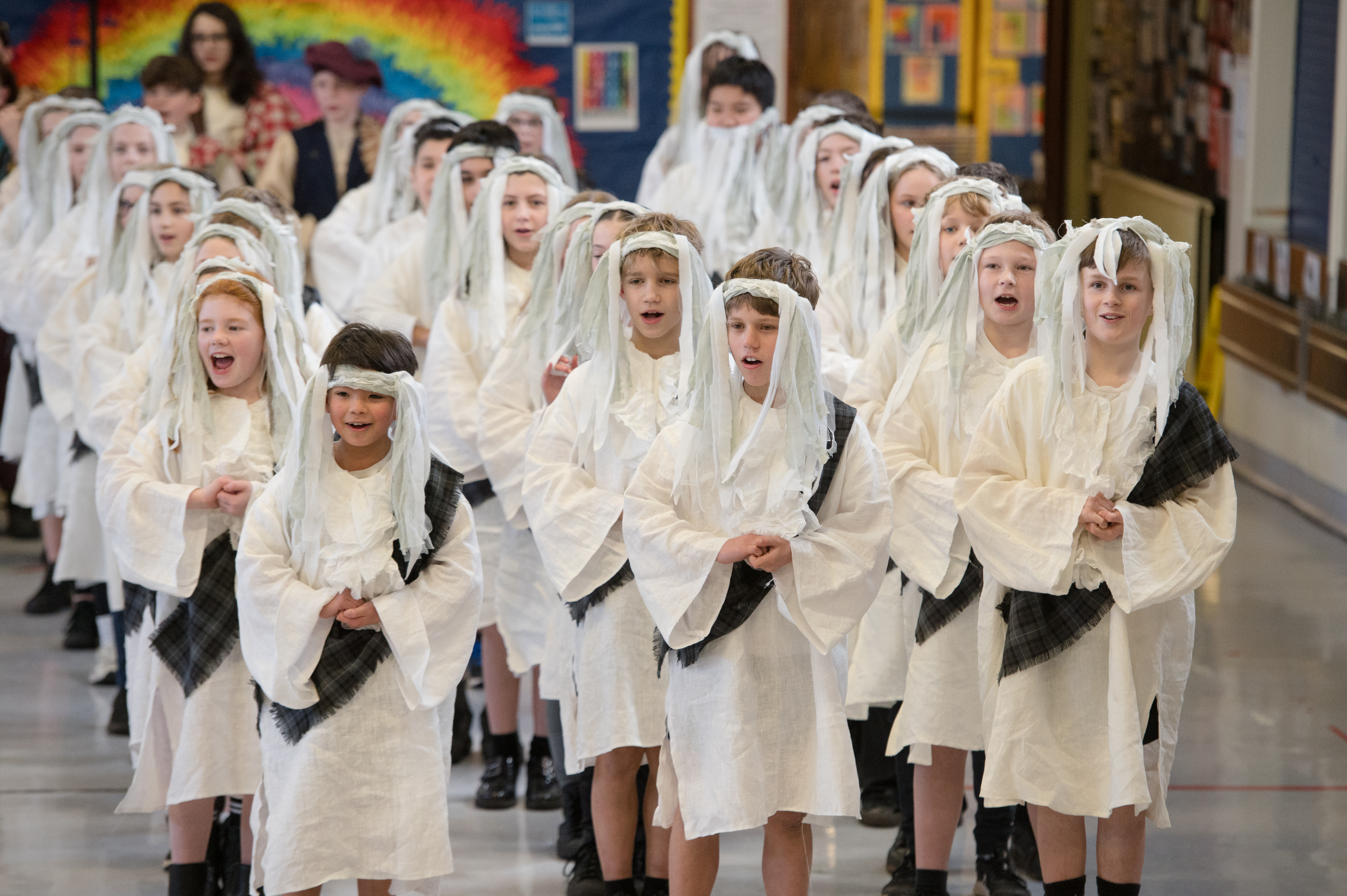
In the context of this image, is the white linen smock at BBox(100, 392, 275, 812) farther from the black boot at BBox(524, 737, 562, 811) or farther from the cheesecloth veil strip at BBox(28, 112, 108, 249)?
the cheesecloth veil strip at BBox(28, 112, 108, 249)

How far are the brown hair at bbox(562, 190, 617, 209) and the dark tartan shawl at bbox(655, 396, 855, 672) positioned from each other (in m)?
1.36

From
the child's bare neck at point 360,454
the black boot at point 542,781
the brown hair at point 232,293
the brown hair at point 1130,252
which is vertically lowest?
the black boot at point 542,781

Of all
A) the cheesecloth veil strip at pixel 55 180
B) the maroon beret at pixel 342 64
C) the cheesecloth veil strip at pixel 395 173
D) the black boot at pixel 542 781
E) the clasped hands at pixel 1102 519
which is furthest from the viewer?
the maroon beret at pixel 342 64

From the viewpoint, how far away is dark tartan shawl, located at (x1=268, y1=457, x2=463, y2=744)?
11.6ft

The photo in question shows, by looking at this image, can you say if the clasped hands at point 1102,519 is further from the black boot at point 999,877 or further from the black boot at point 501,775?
the black boot at point 501,775

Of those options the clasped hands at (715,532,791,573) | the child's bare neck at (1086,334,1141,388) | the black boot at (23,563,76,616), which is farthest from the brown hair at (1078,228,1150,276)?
the black boot at (23,563,76,616)

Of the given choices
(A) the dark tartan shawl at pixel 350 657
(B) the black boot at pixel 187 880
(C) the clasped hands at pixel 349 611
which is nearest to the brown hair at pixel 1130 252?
(A) the dark tartan shawl at pixel 350 657

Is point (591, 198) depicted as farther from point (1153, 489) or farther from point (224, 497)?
point (1153, 489)

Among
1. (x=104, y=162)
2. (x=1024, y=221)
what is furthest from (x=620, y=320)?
(x=104, y=162)

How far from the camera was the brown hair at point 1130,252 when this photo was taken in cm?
363

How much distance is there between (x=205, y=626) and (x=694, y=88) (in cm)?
424

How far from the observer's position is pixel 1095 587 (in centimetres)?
364

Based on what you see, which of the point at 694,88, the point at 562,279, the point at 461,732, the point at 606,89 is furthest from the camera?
the point at 606,89

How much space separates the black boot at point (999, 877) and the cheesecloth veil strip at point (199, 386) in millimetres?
1993
